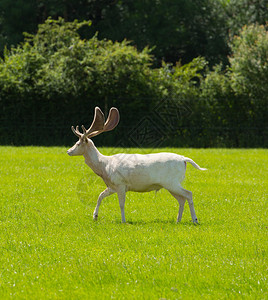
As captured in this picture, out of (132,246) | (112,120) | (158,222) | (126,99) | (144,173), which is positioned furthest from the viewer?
(126,99)

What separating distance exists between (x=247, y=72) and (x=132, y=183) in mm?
21069

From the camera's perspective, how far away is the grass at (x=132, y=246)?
602cm

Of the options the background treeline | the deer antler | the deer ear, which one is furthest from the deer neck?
the background treeline

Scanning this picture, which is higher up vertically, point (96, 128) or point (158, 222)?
point (96, 128)

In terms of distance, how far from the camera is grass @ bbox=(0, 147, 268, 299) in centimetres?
602

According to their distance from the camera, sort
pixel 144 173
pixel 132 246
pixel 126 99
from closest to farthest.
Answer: pixel 132 246 < pixel 144 173 < pixel 126 99

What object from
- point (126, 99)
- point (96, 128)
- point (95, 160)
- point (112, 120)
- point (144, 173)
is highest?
point (126, 99)

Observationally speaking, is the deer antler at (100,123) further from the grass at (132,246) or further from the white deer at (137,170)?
the grass at (132,246)

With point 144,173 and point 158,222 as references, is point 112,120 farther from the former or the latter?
point 158,222

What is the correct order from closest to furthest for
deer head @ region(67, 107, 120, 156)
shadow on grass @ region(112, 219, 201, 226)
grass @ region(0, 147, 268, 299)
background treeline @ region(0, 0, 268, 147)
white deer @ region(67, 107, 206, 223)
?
grass @ region(0, 147, 268, 299) → white deer @ region(67, 107, 206, 223) → shadow on grass @ region(112, 219, 201, 226) → deer head @ region(67, 107, 120, 156) → background treeline @ region(0, 0, 268, 147)

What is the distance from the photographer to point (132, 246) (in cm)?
763

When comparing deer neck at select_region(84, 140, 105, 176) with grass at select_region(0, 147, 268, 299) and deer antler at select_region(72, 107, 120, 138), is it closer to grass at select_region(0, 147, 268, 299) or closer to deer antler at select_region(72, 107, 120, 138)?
deer antler at select_region(72, 107, 120, 138)

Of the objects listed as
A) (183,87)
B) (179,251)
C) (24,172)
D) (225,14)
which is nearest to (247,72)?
(183,87)

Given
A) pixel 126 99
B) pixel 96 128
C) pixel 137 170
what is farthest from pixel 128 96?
pixel 137 170
